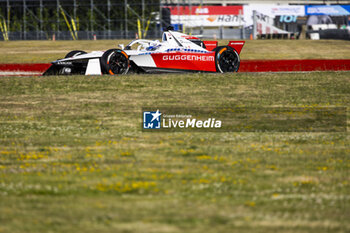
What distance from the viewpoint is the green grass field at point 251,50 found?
30031 millimetres

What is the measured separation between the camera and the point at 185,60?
56.4ft

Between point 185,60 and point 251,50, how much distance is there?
16929mm

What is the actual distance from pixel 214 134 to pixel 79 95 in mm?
5216

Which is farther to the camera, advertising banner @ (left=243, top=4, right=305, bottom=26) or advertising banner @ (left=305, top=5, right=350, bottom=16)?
advertising banner @ (left=305, top=5, right=350, bottom=16)

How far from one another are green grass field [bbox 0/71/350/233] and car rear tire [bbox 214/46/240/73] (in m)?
3.29

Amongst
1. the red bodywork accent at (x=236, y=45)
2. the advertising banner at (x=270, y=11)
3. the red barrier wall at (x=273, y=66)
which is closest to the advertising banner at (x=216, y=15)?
the advertising banner at (x=270, y=11)

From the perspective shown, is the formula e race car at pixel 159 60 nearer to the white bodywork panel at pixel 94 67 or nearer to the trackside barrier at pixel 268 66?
the white bodywork panel at pixel 94 67

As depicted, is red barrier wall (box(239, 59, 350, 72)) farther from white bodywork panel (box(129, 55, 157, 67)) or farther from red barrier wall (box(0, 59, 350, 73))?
white bodywork panel (box(129, 55, 157, 67))

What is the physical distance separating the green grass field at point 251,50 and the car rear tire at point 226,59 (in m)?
11.8

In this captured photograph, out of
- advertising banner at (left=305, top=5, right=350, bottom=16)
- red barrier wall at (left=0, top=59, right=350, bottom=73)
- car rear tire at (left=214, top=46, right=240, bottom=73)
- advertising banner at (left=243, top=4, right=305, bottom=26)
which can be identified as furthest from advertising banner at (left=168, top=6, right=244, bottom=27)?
car rear tire at (left=214, top=46, right=240, bottom=73)

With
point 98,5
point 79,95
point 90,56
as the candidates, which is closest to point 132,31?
point 98,5

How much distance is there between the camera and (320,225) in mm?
5250

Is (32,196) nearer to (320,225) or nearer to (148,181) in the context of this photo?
(148,181)
